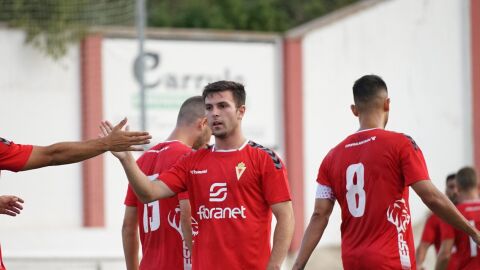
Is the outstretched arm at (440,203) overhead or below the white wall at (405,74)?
below

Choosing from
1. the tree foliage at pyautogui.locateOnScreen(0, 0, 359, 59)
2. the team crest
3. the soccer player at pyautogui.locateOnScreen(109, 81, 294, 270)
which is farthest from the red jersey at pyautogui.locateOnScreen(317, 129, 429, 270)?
the tree foliage at pyautogui.locateOnScreen(0, 0, 359, 59)

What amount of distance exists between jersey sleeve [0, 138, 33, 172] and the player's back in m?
4.26

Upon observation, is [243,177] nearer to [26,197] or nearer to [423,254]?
[423,254]

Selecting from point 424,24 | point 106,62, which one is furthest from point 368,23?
point 106,62

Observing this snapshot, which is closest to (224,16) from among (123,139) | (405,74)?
(405,74)

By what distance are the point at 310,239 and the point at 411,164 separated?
2.93 ft

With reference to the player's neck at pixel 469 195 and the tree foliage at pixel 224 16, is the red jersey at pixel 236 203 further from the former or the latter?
the tree foliage at pixel 224 16

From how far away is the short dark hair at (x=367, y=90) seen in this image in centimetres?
700

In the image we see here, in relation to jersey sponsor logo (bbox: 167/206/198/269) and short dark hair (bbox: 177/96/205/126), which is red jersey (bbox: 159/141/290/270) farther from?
short dark hair (bbox: 177/96/205/126)

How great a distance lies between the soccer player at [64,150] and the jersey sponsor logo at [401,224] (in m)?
1.72

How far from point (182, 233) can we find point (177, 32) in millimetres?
14056

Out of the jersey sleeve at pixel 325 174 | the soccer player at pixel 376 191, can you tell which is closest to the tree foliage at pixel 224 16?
the jersey sleeve at pixel 325 174

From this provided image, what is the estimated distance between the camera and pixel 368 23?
2150 centimetres

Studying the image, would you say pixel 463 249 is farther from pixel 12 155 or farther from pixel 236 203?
pixel 12 155
